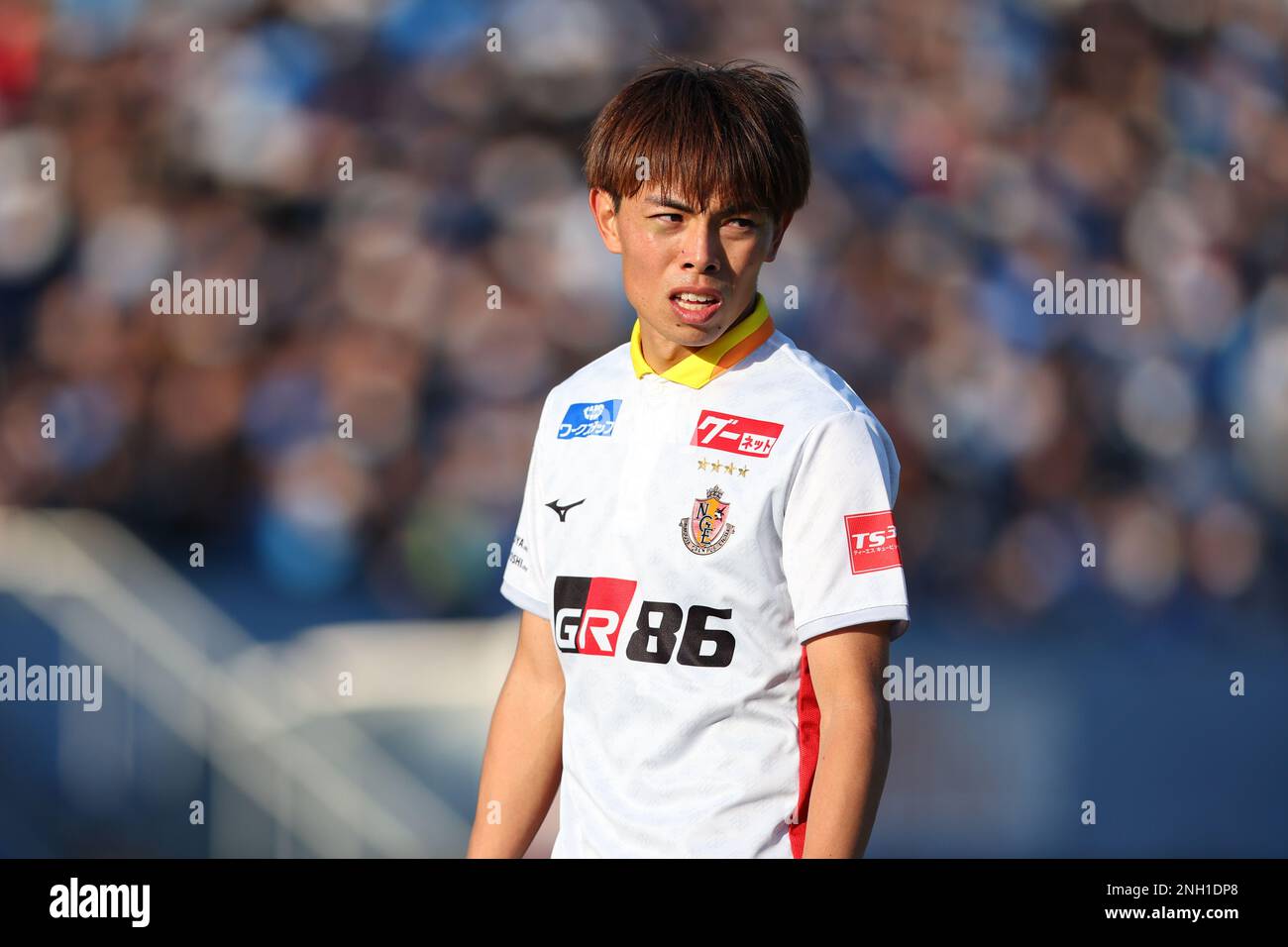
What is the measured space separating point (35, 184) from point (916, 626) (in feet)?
9.19

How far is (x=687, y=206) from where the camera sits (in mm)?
1570

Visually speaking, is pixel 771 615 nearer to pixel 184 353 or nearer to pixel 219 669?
Result: pixel 219 669

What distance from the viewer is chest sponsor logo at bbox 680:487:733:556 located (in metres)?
1.55

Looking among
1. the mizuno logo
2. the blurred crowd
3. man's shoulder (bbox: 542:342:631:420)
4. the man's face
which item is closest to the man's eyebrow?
the man's face

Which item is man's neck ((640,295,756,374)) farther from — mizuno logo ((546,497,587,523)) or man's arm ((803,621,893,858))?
man's arm ((803,621,893,858))

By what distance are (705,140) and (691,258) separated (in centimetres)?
13

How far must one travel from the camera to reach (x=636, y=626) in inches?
61.6

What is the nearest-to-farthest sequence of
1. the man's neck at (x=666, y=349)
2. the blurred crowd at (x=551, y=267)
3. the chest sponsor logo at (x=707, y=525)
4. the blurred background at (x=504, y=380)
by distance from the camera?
the chest sponsor logo at (x=707, y=525) → the man's neck at (x=666, y=349) → the blurred background at (x=504, y=380) → the blurred crowd at (x=551, y=267)

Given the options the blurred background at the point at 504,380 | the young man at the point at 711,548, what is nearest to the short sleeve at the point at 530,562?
the young man at the point at 711,548

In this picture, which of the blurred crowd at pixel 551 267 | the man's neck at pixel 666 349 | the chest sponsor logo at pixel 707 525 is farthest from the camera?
the blurred crowd at pixel 551 267

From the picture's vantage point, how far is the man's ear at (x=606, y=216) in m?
1.68

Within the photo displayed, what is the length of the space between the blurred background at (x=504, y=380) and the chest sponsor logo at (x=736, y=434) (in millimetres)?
2117

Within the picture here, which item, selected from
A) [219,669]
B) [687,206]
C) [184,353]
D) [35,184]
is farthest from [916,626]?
[35,184]

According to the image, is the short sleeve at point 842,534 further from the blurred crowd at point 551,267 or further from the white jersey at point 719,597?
the blurred crowd at point 551,267
